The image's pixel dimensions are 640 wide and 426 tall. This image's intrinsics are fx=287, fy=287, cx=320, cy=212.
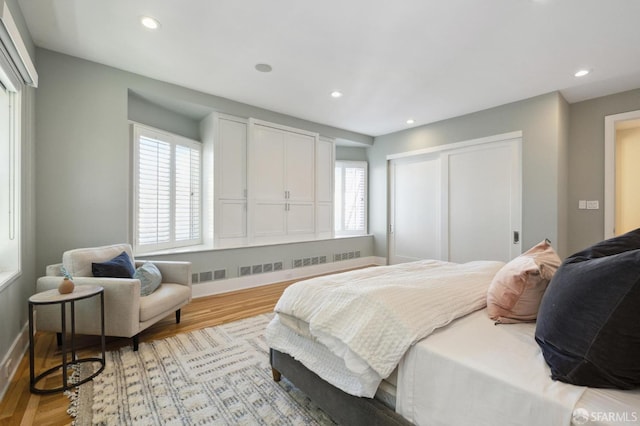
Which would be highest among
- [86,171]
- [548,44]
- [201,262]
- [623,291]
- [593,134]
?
[548,44]

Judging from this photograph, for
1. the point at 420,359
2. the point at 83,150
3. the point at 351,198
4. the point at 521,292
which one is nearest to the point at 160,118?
the point at 83,150

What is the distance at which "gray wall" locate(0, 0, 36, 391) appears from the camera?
2.01 m

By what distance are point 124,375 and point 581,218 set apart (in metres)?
5.44

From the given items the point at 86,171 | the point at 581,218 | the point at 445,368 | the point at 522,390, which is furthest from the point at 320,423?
the point at 581,218

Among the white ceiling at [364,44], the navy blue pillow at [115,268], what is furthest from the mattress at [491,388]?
the navy blue pillow at [115,268]

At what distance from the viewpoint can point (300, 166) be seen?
511 centimetres

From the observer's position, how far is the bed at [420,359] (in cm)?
90

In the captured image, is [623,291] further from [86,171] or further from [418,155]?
[418,155]

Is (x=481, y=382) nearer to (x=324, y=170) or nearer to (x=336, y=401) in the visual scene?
(x=336, y=401)

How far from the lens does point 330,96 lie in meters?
3.98

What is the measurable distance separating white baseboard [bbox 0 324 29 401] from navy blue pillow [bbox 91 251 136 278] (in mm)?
649

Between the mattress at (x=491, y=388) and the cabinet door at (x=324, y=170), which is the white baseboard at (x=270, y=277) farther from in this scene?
the mattress at (x=491, y=388)

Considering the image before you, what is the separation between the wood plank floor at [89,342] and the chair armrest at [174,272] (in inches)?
16.5

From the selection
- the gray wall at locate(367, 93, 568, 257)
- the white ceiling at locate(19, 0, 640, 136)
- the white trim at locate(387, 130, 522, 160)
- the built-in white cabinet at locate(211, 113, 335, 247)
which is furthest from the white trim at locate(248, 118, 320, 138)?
the gray wall at locate(367, 93, 568, 257)
